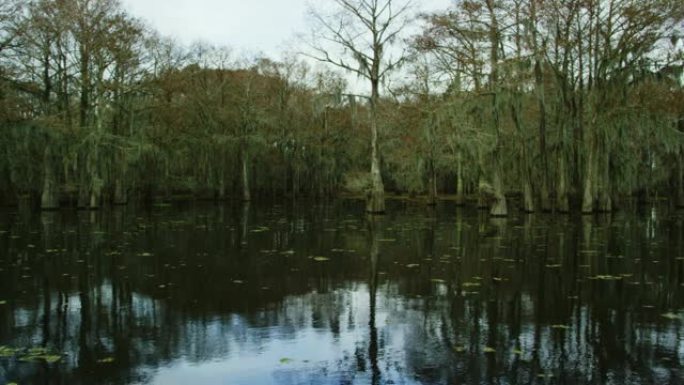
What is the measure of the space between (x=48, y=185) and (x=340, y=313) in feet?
94.9

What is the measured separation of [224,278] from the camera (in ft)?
34.7

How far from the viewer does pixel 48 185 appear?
3247 cm

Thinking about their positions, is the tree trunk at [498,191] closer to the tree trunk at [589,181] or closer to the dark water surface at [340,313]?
the tree trunk at [589,181]

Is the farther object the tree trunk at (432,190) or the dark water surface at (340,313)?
the tree trunk at (432,190)

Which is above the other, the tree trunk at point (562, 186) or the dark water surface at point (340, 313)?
the tree trunk at point (562, 186)

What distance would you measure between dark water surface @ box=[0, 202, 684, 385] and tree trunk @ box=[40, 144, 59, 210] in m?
18.2

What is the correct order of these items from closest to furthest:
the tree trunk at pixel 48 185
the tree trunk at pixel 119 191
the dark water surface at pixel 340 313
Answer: the dark water surface at pixel 340 313
the tree trunk at pixel 48 185
the tree trunk at pixel 119 191

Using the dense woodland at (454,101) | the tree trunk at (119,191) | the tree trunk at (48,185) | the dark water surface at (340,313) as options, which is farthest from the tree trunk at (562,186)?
the tree trunk at (48,185)

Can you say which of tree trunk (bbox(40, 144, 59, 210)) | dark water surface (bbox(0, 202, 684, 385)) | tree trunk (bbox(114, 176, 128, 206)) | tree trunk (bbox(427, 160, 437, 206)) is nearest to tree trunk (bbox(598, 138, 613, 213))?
tree trunk (bbox(427, 160, 437, 206))

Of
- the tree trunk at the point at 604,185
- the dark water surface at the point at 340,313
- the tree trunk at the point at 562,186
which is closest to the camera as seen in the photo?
the dark water surface at the point at 340,313

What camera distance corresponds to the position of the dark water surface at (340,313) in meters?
5.64

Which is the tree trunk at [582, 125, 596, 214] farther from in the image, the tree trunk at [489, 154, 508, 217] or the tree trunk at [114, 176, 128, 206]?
the tree trunk at [114, 176, 128, 206]

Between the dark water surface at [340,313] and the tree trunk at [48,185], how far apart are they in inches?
718

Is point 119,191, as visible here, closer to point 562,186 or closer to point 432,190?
point 432,190
